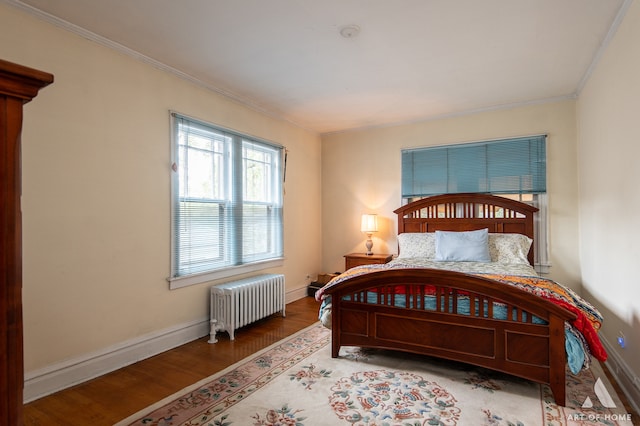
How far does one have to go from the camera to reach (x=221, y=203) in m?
3.62

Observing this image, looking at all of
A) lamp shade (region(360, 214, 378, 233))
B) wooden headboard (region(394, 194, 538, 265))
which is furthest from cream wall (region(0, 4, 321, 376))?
wooden headboard (region(394, 194, 538, 265))

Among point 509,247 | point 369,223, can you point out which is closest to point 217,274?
point 369,223

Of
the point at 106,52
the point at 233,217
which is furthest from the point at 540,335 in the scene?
the point at 106,52

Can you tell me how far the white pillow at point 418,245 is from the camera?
13.2 feet

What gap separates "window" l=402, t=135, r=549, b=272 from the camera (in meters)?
3.97

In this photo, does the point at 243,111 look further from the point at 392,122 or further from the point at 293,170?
the point at 392,122

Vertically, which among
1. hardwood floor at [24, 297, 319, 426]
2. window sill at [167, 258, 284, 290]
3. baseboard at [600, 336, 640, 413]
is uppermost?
window sill at [167, 258, 284, 290]

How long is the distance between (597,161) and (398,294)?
7.21 feet

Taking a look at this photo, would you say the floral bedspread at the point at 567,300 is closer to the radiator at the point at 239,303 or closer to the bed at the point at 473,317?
the bed at the point at 473,317

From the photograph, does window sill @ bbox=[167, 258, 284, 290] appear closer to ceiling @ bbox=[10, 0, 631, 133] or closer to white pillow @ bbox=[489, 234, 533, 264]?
ceiling @ bbox=[10, 0, 631, 133]

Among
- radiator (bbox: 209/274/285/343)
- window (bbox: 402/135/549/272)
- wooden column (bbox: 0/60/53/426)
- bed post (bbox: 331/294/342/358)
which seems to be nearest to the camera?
wooden column (bbox: 0/60/53/426)

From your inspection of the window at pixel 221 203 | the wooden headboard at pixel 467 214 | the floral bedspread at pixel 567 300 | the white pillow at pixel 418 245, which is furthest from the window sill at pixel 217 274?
the wooden headboard at pixel 467 214

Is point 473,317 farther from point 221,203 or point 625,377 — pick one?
point 221,203

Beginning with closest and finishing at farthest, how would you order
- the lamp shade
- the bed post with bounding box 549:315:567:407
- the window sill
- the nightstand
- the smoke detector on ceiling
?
the bed post with bounding box 549:315:567:407 → the smoke detector on ceiling → the window sill → the nightstand → the lamp shade
